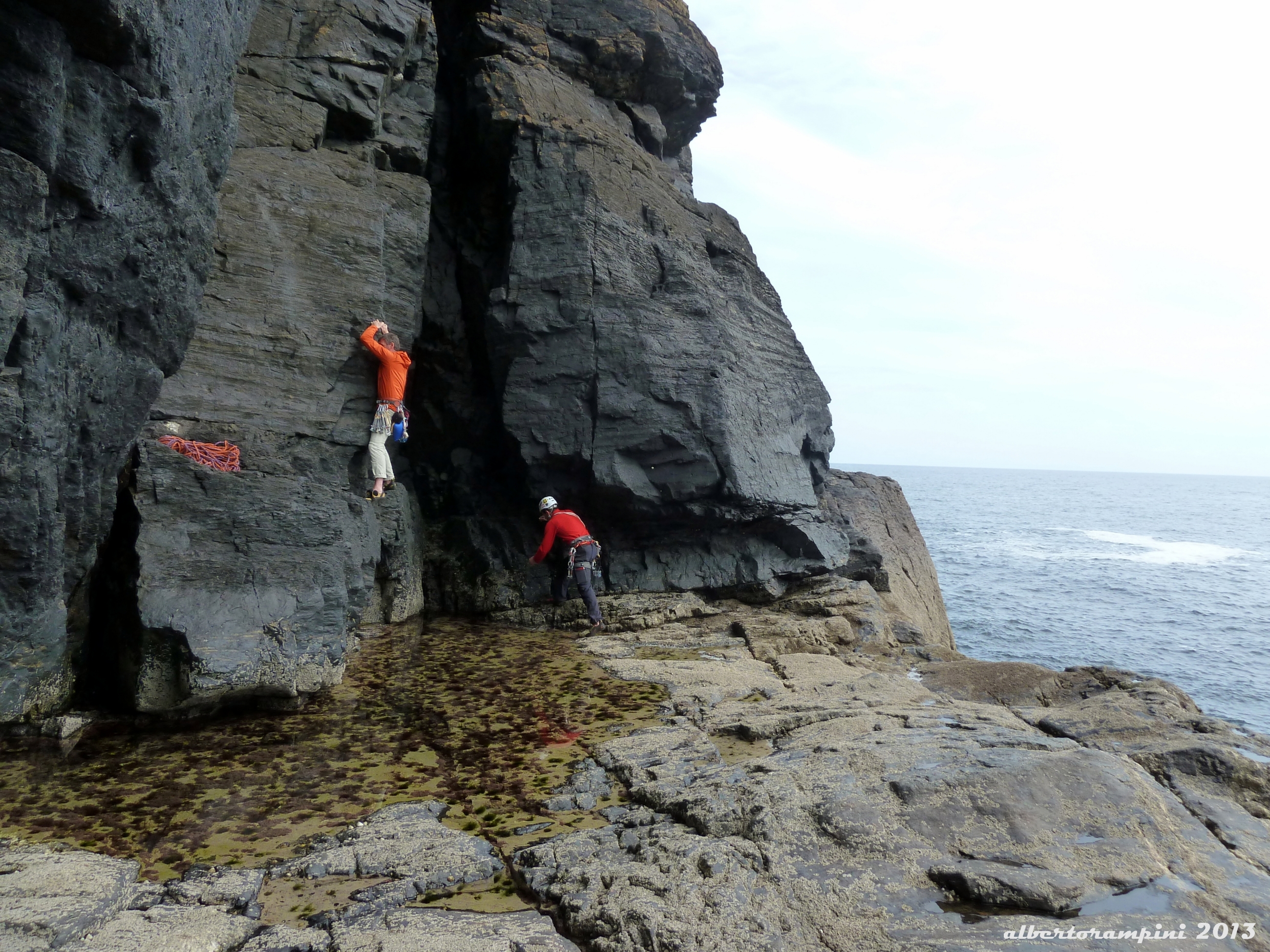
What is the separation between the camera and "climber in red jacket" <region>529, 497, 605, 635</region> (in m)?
13.4

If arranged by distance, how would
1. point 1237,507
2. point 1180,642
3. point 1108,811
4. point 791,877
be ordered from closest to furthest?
point 791,877 < point 1108,811 < point 1180,642 < point 1237,507

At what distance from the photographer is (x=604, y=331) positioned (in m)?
14.4

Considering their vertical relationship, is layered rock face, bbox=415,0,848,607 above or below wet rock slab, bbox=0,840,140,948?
above

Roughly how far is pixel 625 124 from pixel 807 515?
9.91 m

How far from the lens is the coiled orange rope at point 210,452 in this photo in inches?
369

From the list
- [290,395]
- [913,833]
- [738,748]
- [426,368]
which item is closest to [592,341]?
[426,368]

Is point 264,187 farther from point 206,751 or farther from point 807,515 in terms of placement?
point 807,515

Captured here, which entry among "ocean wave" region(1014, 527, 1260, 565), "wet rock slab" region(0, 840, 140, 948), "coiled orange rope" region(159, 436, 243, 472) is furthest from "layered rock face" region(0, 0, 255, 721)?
"ocean wave" region(1014, 527, 1260, 565)

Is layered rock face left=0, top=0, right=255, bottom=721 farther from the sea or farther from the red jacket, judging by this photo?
the sea

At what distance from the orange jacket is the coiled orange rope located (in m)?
2.42

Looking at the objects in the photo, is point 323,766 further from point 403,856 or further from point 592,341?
point 592,341

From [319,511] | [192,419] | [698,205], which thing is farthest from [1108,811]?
[698,205]

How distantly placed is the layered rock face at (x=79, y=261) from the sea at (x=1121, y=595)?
17.1m

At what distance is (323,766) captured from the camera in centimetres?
691
